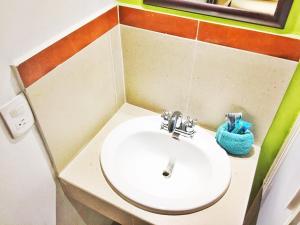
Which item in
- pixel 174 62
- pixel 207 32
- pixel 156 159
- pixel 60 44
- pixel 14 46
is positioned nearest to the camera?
pixel 14 46

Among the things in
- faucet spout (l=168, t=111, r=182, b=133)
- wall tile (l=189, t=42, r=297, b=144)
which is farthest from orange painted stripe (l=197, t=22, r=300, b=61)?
faucet spout (l=168, t=111, r=182, b=133)

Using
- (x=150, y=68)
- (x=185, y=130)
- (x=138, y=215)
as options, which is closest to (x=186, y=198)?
(x=138, y=215)

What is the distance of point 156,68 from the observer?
3.14 ft

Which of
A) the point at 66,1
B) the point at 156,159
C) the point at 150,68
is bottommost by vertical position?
the point at 156,159

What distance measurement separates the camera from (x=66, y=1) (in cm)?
66

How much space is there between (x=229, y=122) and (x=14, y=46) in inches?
27.9

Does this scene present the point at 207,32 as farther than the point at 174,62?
No

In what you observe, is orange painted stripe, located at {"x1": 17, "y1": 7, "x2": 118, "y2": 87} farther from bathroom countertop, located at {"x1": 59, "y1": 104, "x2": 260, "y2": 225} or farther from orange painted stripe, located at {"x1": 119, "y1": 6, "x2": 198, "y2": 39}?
bathroom countertop, located at {"x1": 59, "y1": 104, "x2": 260, "y2": 225}

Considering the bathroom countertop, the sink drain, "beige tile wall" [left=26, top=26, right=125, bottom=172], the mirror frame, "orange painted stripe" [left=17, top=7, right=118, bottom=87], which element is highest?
the mirror frame

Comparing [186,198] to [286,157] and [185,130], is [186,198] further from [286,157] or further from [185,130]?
[286,157]

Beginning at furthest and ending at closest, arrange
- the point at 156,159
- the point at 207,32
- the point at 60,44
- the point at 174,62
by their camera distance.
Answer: the point at 156,159 < the point at 174,62 < the point at 207,32 < the point at 60,44

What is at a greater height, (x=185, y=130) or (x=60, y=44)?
(x=60, y=44)

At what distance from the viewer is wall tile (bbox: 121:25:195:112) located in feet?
2.88

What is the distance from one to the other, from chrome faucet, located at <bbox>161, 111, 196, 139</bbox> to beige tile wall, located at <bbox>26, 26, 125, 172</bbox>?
0.26m
